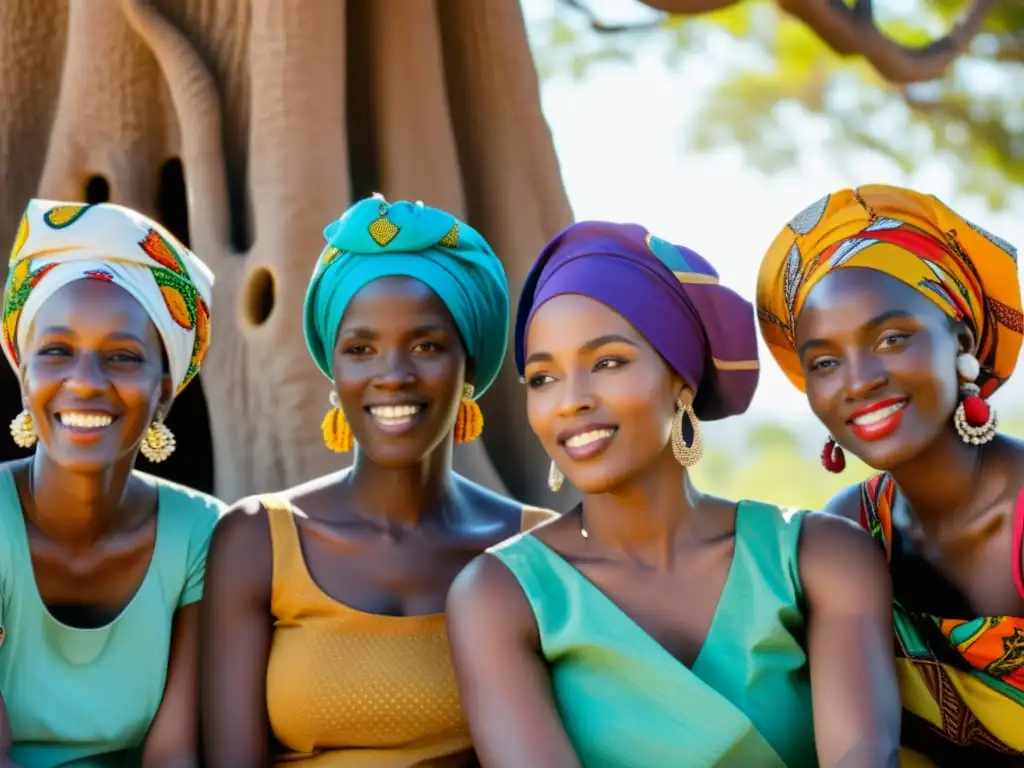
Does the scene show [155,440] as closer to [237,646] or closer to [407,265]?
[237,646]

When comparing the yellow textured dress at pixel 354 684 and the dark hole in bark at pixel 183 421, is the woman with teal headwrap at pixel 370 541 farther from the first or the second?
the dark hole in bark at pixel 183 421

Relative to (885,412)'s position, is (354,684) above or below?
below

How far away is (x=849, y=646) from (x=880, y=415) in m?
0.51

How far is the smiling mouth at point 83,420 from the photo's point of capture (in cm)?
281

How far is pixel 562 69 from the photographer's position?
9.58m

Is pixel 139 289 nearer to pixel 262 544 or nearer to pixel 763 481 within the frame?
pixel 262 544

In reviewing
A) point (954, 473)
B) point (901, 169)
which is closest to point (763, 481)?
point (901, 169)

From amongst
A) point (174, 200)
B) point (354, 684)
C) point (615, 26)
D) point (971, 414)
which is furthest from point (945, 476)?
point (615, 26)

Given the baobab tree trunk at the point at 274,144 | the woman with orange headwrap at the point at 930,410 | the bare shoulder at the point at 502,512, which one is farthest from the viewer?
the baobab tree trunk at the point at 274,144

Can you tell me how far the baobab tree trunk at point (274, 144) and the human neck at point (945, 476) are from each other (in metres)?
1.73

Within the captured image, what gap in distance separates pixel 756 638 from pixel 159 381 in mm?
1388

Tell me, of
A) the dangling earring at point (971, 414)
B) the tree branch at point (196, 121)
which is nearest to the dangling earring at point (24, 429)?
the tree branch at point (196, 121)

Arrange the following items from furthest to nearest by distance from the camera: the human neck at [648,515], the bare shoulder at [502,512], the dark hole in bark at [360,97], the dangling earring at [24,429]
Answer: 1. the dark hole in bark at [360,97]
2. the bare shoulder at [502,512]
3. the dangling earring at [24,429]
4. the human neck at [648,515]

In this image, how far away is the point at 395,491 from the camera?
306cm
